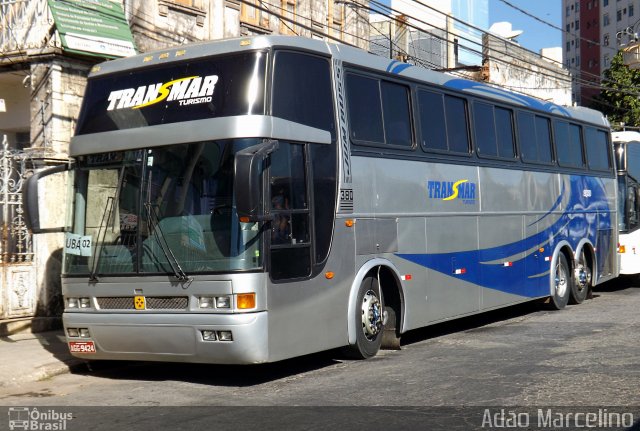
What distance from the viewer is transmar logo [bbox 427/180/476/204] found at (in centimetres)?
1235

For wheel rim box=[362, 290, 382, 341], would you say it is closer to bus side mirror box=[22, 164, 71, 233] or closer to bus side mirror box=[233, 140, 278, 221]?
bus side mirror box=[233, 140, 278, 221]

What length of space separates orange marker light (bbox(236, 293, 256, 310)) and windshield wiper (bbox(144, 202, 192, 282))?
593 mm

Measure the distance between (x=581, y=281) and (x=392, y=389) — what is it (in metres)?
9.83

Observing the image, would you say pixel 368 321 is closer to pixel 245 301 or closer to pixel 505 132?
pixel 245 301

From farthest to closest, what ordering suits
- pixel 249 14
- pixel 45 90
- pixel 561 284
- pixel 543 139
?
pixel 249 14 < pixel 561 284 < pixel 543 139 < pixel 45 90

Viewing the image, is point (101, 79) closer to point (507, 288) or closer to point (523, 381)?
point (523, 381)

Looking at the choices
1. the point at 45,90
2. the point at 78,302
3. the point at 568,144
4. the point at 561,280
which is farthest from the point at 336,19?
the point at 78,302

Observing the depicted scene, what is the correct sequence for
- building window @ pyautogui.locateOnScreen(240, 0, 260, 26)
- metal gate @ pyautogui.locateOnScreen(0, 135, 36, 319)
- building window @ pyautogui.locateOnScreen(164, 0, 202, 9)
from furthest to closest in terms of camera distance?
1. building window @ pyautogui.locateOnScreen(240, 0, 260, 26)
2. building window @ pyautogui.locateOnScreen(164, 0, 202, 9)
3. metal gate @ pyautogui.locateOnScreen(0, 135, 36, 319)

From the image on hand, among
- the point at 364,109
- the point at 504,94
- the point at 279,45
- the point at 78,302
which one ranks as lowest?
the point at 78,302

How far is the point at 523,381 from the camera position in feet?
29.3

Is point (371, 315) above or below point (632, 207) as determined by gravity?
below

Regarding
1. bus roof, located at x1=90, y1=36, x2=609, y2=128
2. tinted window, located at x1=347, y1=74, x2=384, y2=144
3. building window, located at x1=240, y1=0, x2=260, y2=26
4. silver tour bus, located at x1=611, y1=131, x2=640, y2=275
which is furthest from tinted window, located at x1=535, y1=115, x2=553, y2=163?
building window, located at x1=240, y1=0, x2=260, y2=26

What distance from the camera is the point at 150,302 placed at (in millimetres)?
9312

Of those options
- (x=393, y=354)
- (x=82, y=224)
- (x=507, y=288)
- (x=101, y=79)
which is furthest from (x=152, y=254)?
(x=507, y=288)
